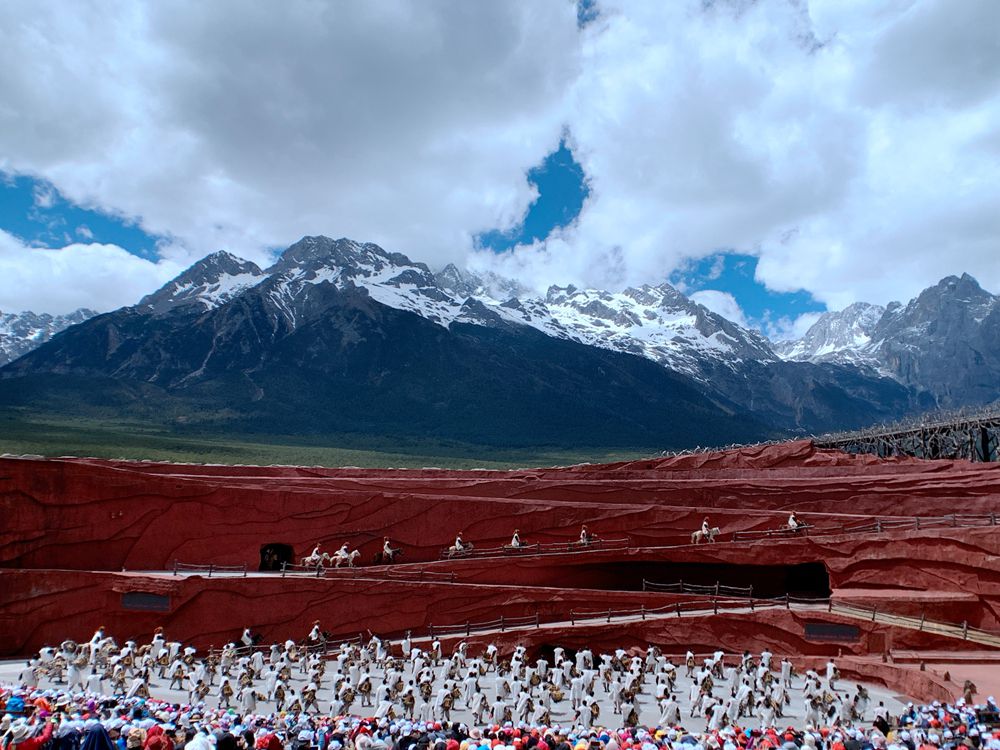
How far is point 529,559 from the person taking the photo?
94.7 feet

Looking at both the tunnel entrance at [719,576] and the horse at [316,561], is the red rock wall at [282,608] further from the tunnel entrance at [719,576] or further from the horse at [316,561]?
the tunnel entrance at [719,576]

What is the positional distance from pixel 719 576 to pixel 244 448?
2217 inches

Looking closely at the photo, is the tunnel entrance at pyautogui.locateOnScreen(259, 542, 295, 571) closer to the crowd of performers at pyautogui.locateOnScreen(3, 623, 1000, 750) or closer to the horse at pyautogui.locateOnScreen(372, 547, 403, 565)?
the horse at pyautogui.locateOnScreen(372, 547, 403, 565)

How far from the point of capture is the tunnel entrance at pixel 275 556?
100ft

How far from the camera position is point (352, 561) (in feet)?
95.5

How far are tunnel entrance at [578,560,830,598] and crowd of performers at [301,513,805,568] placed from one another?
1.21m

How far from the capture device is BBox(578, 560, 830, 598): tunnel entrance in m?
29.4

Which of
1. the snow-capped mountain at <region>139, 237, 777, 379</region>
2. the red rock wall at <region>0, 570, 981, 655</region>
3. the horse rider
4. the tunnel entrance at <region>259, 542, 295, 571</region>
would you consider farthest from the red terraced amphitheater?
the snow-capped mountain at <region>139, 237, 777, 379</region>

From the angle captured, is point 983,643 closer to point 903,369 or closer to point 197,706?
point 197,706

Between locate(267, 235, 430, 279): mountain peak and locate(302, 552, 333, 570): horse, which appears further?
locate(267, 235, 430, 279): mountain peak

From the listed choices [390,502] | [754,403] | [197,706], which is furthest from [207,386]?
[754,403]

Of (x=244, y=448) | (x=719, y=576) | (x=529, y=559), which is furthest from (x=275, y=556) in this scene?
(x=244, y=448)

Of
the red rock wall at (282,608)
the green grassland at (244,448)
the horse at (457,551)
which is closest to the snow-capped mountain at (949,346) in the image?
the green grassland at (244,448)

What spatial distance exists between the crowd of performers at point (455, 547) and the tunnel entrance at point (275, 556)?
1.37 m
